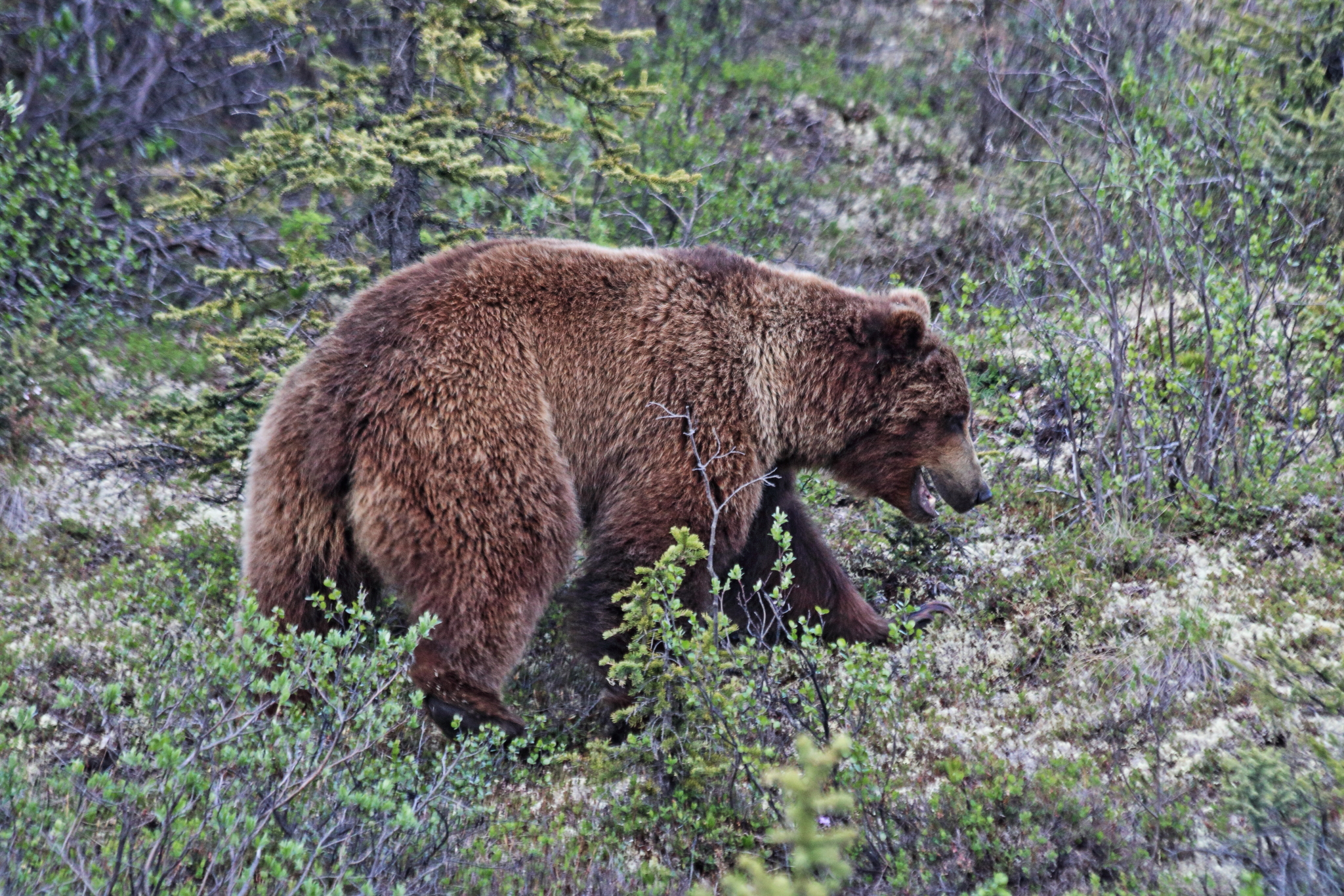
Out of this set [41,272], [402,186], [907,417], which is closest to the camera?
[907,417]

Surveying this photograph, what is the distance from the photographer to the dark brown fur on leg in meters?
5.54

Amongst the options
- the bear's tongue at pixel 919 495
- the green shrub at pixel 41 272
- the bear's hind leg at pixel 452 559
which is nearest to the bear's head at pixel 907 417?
the bear's tongue at pixel 919 495

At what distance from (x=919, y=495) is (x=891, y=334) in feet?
3.09

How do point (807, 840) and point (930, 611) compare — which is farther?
point (930, 611)

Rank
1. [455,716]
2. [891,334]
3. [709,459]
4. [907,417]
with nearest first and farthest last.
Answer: [455,716], [709,459], [891,334], [907,417]

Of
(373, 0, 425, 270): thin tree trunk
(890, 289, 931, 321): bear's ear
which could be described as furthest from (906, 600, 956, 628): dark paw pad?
(373, 0, 425, 270): thin tree trunk

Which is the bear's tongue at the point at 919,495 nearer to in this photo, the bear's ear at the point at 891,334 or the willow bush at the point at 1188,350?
the bear's ear at the point at 891,334

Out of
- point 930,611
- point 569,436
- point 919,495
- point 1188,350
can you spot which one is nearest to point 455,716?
point 569,436

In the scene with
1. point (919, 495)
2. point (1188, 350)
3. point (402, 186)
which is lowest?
point (919, 495)

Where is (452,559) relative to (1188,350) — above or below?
below

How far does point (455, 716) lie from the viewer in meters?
4.18

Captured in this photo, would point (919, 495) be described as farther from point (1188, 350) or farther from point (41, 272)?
point (41, 272)

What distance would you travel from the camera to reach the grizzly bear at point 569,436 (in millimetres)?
4289

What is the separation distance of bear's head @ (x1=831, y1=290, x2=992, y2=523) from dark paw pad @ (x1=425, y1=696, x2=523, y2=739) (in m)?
2.35
